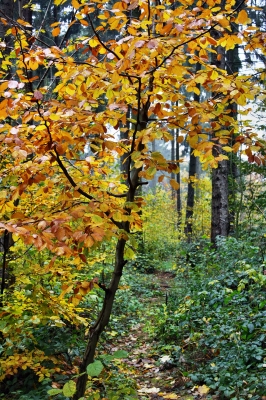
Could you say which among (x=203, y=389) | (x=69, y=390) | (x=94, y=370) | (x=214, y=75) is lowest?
(x=203, y=389)

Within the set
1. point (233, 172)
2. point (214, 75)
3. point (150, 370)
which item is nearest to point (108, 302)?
point (214, 75)

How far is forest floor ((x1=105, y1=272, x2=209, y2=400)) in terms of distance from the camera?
3.99 meters

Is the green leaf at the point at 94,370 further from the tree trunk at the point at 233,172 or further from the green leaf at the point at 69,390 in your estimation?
the tree trunk at the point at 233,172

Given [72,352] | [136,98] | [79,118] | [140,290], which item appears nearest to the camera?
[79,118]

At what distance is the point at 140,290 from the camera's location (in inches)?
366

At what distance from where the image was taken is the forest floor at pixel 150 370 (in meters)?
3.99

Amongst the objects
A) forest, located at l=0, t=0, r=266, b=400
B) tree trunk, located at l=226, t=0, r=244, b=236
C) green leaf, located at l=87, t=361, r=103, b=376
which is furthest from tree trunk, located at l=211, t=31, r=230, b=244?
green leaf, located at l=87, t=361, r=103, b=376

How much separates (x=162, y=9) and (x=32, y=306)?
273 cm

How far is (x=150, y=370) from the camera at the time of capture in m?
4.80

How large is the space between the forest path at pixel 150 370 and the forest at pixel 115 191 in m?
0.02

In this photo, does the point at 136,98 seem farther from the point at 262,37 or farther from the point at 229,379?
the point at 229,379

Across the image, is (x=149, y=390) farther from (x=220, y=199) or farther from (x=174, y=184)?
(x=220, y=199)

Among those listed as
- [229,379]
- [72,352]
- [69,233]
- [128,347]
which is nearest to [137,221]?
[69,233]

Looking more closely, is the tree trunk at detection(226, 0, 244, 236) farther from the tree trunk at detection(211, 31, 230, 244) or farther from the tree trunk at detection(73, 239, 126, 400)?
the tree trunk at detection(73, 239, 126, 400)
